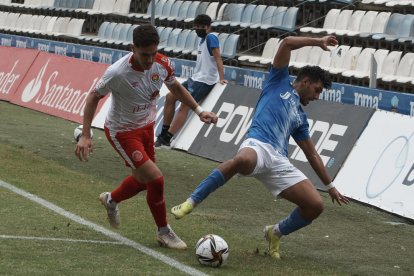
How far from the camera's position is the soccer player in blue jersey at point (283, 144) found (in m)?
8.21

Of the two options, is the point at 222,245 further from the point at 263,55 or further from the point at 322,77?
the point at 263,55

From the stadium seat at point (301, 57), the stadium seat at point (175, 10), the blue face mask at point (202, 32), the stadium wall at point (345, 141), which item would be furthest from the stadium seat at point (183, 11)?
the blue face mask at point (202, 32)

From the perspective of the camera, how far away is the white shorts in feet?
27.0

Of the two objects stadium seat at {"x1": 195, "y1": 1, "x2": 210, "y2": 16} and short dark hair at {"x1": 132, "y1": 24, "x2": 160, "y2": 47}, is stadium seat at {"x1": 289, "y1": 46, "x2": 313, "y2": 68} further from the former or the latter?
short dark hair at {"x1": 132, "y1": 24, "x2": 160, "y2": 47}

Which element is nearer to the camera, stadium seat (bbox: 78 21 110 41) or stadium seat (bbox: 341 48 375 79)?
stadium seat (bbox: 341 48 375 79)

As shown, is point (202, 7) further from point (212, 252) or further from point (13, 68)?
point (212, 252)

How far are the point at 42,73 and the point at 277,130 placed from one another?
13547mm

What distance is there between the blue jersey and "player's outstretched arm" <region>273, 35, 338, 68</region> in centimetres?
9

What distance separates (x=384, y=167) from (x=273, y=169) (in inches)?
141

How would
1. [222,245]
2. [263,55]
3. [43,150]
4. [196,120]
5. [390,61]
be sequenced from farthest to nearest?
[263,55], [390,61], [196,120], [43,150], [222,245]

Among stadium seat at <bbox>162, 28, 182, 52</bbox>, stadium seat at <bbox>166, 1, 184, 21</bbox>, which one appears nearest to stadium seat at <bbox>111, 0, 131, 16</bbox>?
stadium seat at <bbox>166, 1, 184, 21</bbox>

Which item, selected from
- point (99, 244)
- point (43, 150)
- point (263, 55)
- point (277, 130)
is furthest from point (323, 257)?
point (263, 55)

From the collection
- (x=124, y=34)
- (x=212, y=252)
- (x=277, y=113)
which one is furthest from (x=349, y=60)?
(x=212, y=252)

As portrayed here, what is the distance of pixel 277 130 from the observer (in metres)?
8.40
